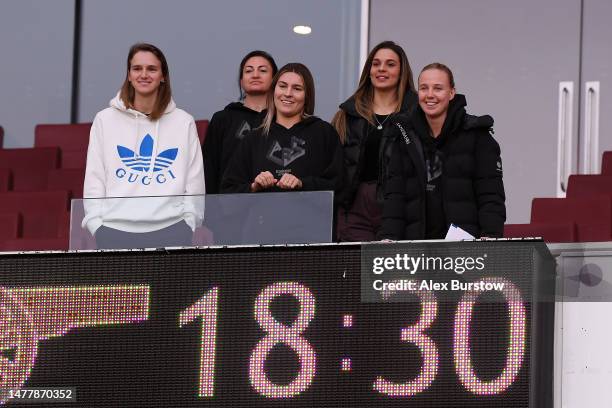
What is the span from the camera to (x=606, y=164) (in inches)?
332

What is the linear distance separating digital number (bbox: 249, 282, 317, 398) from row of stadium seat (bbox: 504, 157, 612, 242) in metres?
3.08

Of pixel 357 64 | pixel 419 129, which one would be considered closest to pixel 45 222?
pixel 357 64

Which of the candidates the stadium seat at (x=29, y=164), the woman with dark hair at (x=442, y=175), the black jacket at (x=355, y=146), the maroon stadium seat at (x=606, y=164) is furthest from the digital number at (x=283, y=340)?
the stadium seat at (x=29, y=164)

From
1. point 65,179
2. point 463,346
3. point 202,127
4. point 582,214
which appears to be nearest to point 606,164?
point 582,214

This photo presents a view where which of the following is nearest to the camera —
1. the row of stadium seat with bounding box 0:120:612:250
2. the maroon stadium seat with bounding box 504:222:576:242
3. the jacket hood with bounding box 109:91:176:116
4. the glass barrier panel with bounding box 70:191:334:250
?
the glass barrier panel with bounding box 70:191:334:250

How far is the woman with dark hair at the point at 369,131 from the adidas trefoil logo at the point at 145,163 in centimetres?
70

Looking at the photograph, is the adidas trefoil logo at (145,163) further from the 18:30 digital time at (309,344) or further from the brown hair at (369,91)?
the 18:30 digital time at (309,344)

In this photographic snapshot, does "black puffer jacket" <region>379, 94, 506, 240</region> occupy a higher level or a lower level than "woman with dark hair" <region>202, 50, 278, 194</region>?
lower

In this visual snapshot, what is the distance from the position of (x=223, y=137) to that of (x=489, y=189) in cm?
161

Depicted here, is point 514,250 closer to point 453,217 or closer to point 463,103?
point 453,217

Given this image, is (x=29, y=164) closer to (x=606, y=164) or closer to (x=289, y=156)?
(x=606, y=164)

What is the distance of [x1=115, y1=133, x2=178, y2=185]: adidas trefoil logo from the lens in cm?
555

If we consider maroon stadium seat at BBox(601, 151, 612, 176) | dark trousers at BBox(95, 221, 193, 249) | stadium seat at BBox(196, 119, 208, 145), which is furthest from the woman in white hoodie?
maroon stadium seat at BBox(601, 151, 612, 176)

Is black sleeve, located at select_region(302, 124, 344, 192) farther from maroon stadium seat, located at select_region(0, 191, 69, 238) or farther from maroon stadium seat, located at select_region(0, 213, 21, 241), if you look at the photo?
maroon stadium seat, located at select_region(0, 213, 21, 241)
